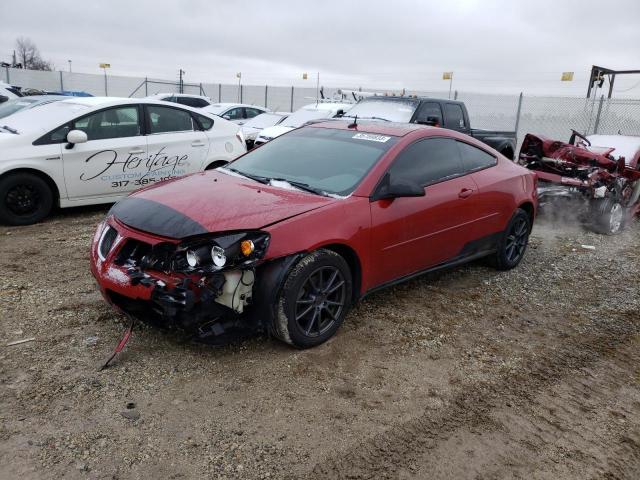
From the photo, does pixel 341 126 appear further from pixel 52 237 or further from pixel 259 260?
pixel 52 237

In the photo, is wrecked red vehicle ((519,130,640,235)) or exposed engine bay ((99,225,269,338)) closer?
exposed engine bay ((99,225,269,338))

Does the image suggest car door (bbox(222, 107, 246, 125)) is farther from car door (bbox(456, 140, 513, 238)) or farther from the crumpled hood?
the crumpled hood

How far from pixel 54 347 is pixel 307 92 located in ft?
80.9

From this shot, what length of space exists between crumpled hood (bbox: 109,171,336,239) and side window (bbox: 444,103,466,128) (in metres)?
7.03

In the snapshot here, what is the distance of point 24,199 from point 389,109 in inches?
255

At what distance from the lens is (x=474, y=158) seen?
530cm

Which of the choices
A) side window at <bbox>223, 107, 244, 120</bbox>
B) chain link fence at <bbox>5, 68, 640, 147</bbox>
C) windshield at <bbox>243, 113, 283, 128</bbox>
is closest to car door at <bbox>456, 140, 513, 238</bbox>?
windshield at <bbox>243, 113, 283, 128</bbox>

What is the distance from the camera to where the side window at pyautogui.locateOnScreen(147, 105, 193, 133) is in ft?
24.2

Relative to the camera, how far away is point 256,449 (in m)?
2.78

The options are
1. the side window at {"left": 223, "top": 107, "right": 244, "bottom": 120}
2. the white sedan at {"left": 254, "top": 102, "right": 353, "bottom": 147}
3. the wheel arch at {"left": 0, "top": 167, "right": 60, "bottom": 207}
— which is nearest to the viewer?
the wheel arch at {"left": 0, "top": 167, "right": 60, "bottom": 207}

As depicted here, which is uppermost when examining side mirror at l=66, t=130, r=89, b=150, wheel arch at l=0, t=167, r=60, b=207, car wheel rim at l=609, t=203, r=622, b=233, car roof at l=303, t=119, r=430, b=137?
car roof at l=303, t=119, r=430, b=137

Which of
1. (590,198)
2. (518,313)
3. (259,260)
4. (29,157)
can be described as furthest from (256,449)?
(590,198)

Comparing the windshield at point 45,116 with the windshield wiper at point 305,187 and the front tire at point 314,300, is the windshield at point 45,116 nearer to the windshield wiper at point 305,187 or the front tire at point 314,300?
the windshield wiper at point 305,187

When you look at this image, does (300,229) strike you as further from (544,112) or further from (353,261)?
(544,112)
